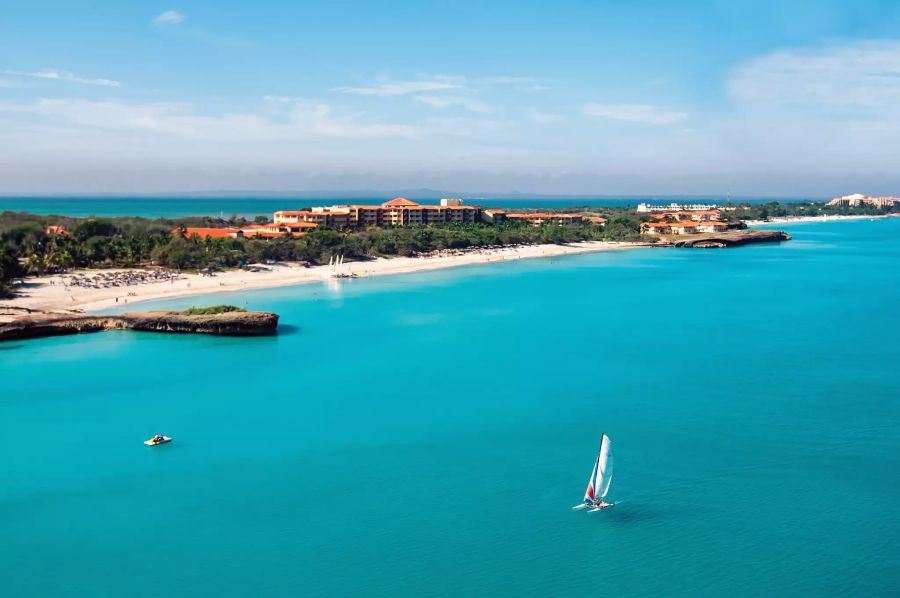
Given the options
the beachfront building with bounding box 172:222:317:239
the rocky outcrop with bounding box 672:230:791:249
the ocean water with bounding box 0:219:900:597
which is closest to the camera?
the ocean water with bounding box 0:219:900:597

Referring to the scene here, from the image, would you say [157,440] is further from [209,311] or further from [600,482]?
[209,311]

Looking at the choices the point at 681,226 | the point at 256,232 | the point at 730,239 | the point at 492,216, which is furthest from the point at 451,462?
the point at 681,226

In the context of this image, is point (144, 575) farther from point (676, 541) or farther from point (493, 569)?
point (676, 541)

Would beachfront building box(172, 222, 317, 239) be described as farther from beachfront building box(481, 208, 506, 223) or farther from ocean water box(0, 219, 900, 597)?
beachfront building box(481, 208, 506, 223)

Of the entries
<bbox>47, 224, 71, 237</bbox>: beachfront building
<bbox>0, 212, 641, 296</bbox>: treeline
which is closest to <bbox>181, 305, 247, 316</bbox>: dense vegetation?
<bbox>0, 212, 641, 296</bbox>: treeline

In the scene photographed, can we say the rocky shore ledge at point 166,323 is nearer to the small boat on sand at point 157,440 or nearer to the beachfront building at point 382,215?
the small boat on sand at point 157,440

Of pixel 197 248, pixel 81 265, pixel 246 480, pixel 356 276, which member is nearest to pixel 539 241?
pixel 356 276

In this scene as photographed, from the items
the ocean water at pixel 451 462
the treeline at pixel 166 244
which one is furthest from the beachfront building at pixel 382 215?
the ocean water at pixel 451 462
